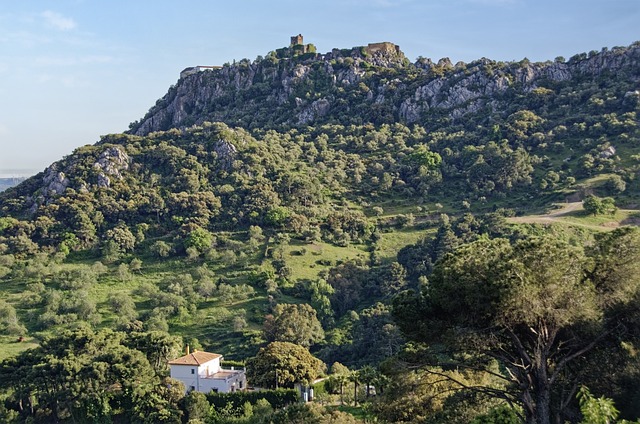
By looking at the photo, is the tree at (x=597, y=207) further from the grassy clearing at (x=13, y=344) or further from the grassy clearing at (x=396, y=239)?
the grassy clearing at (x=13, y=344)

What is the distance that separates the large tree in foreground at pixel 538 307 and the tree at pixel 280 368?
20.2 m

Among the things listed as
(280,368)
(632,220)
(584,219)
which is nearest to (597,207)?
(584,219)

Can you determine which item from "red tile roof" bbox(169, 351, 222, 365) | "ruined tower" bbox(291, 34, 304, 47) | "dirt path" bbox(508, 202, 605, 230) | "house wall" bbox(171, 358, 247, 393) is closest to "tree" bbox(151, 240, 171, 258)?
"red tile roof" bbox(169, 351, 222, 365)

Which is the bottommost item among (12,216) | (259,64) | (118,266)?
(118,266)

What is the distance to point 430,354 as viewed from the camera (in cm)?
2262

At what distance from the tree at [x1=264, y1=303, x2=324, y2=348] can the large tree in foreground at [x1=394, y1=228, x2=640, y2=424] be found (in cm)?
3307

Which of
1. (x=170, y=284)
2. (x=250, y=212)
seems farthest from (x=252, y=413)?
(x=250, y=212)

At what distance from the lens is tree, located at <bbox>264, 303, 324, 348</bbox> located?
54125 millimetres

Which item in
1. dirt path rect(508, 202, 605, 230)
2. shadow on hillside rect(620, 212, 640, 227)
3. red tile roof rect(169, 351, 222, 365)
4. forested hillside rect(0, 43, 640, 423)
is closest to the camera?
forested hillside rect(0, 43, 640, 423)

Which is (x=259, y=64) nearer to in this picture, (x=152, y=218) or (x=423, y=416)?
(x=152, y=218)

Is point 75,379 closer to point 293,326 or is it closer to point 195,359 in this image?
point 195,359

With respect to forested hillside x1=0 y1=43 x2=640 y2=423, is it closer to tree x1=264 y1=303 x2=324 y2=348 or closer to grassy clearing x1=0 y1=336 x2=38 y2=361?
tree x1=264 y1=303 x2=324 y2=348

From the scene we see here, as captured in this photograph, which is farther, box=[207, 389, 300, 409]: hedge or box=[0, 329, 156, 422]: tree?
box=[0, 329, 156, 422]: tree

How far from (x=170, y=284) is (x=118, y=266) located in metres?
9.29
